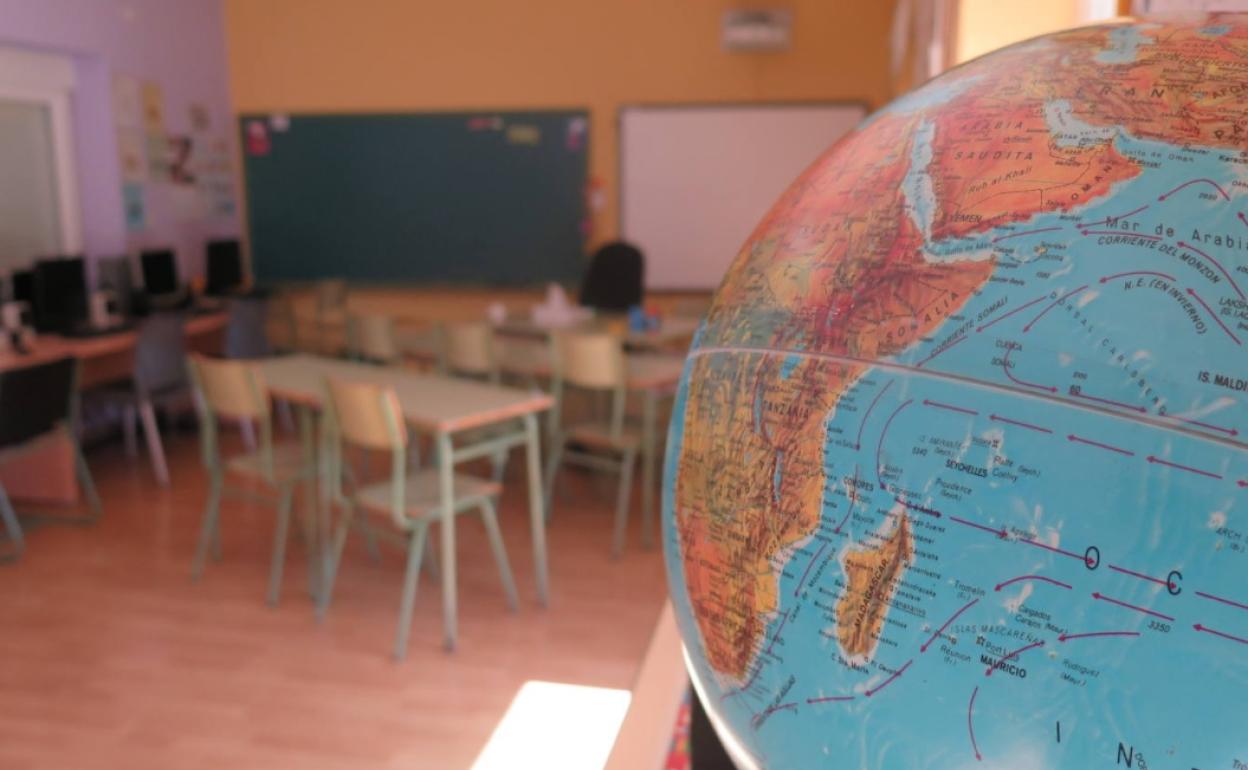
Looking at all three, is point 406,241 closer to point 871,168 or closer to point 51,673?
point 51,673

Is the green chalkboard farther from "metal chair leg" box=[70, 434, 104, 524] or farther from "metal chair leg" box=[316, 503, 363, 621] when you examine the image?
"metal chair leg" box=[316, 503, 363, 621]

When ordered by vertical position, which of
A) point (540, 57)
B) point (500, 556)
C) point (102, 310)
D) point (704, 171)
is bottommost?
point (500, 556)

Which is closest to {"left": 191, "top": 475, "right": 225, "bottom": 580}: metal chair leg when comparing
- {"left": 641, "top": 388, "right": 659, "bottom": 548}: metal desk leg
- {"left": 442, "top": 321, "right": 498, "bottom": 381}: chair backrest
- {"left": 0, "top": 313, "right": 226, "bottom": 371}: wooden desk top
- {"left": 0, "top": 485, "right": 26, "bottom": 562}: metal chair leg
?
{"left": 0, "top": 485, "right": 26, "bottom": 562}: metal chair leg

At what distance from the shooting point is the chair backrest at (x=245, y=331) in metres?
5.92

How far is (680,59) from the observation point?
21.5ft

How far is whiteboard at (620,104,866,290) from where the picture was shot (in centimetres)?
652

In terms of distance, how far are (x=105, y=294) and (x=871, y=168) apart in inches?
231

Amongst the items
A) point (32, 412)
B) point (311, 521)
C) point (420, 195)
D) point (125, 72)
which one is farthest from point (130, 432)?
point (420, 195)

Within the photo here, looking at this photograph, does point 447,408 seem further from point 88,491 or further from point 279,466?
point 88,491

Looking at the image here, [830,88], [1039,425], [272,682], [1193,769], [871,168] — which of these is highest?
[830,88]

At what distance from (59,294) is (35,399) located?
53.1 inches

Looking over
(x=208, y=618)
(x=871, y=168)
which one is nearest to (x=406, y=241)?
(x=208, y=618)

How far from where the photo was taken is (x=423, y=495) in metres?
3.40

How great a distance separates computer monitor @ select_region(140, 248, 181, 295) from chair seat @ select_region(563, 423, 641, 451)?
10.7ft
